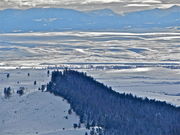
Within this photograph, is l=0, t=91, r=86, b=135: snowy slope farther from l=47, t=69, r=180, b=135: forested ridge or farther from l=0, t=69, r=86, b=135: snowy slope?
l=47, t=69, r=180, b=135: forested ridge

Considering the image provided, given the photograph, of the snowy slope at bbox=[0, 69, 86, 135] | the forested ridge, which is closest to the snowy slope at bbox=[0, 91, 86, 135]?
the snowy slope at bbox=[0, 69, 86, 135]

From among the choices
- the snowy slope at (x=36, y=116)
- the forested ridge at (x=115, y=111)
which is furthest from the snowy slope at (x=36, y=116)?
the forested ridge at (x=115, y=111)

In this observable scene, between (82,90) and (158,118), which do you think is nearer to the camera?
(158,118)

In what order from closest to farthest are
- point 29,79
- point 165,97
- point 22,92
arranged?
point 22,92, point 165,97, point 29,79

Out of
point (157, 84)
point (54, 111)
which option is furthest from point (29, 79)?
point (54, 111)

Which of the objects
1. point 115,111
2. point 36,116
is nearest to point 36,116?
point 36,116

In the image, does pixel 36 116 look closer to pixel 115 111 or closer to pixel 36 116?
pixel 36 116

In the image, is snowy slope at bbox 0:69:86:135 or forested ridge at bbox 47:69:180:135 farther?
snowy slope at bbox 0:69:86:135

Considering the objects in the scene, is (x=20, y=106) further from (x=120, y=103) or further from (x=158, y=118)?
(x=158, y=118)

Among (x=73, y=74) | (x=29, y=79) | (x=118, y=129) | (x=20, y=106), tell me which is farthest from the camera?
(x=29, y=79)
